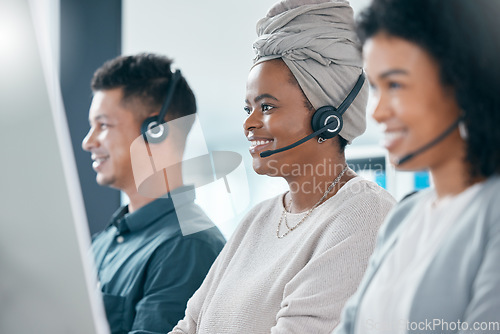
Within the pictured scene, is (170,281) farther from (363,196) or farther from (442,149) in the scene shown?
(442,149)

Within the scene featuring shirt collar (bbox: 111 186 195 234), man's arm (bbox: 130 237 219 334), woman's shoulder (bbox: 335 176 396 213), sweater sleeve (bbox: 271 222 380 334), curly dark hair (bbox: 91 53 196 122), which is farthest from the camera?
curly dark hair (bbox: 91 53 196 122)

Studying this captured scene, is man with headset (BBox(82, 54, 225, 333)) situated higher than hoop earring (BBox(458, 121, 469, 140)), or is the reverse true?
hoop earring (BBox(458, 121, 469, 140))

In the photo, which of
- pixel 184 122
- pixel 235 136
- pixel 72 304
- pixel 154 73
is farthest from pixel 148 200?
pixel 72 304

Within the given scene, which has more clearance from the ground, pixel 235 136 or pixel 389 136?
pixel 389 136

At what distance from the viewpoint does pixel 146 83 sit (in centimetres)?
198

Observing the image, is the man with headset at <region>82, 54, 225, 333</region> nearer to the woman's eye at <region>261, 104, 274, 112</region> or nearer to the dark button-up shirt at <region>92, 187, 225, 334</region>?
the dark button-up shirt at <region>92, 187, 225, 334</region>

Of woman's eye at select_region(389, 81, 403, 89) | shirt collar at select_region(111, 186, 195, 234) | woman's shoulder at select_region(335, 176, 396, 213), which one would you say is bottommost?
shirt collar at select_region(111, 186, 195, 234)

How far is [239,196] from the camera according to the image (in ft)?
5.82

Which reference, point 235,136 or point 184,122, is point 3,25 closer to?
point 184,122

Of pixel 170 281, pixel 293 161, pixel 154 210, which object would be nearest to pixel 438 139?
pixel 293 161

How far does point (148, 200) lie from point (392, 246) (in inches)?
48.7

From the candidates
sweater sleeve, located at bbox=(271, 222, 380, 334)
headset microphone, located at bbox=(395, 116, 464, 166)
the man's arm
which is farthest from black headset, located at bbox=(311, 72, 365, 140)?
headset microphone, located at bbox=(395, 116, 464, 166)

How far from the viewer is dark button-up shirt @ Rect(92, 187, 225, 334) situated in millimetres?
1577

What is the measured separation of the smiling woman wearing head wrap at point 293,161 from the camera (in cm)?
124
